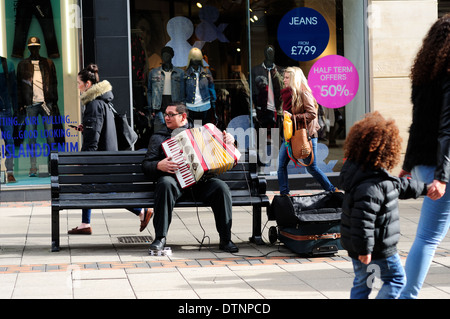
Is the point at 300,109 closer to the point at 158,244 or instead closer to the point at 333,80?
→ the point at 333,80

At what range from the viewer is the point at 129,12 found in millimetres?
11281

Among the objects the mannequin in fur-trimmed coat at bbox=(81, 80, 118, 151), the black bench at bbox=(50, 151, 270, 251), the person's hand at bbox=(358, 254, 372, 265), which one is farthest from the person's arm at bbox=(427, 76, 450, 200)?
the mannequin in fur-trimmed coat at bbox=(81, 80, 118, 151)

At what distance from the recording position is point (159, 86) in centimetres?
1173

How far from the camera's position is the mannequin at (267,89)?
11961mm

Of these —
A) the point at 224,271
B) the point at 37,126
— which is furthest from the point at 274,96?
the point at 224,271

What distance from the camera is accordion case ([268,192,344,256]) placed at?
6.77 m

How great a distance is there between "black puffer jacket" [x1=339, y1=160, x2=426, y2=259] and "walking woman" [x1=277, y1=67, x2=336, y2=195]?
16.5 feet

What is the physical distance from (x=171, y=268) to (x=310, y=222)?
1.34 meters

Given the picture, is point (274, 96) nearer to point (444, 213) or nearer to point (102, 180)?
point (102, 180)

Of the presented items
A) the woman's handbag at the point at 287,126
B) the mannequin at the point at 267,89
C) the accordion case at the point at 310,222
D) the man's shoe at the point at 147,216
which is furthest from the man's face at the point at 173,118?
the mannequin at the point at 267,89

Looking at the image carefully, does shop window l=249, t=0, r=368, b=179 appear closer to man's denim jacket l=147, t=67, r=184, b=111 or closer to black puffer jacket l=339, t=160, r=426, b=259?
man's denim jacket l=147, t=67, r=184, b=111

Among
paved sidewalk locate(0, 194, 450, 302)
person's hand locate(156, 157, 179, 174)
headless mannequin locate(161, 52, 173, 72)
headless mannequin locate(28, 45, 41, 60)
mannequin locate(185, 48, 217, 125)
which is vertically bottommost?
paved sidewalk locate(0, 194, 450, 302)

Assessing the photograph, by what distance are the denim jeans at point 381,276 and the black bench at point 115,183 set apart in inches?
120
